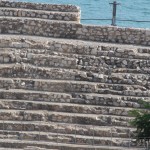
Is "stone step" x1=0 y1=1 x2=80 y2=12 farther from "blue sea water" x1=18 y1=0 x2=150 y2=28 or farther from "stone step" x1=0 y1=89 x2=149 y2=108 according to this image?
"blue sea water" x1=18 y1=0 x2=150 y2=28

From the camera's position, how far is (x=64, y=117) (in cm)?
3117

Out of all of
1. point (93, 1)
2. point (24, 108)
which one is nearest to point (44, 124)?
point (24, 108)

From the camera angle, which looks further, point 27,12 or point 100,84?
point 27,12

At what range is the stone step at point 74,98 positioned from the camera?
31.8 meters

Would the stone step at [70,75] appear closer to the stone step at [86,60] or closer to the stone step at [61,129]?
the stone step at [86,60]

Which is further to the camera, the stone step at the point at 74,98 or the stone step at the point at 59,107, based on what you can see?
the stone step at the point at 74,98

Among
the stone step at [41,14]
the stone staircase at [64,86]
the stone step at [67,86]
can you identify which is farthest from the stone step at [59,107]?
the stone step at [41,14]

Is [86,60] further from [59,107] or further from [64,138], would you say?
[64,138]

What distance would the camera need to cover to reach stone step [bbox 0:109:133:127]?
31141mm

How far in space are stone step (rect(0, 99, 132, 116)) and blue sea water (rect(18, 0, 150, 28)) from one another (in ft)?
63.5

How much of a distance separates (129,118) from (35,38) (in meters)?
4.49

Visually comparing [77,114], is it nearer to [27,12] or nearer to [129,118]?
[129,118]

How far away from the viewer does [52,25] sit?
34688 millimetres

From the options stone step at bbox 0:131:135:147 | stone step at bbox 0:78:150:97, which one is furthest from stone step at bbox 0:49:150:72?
stone step at bbox 0:131:135:147
